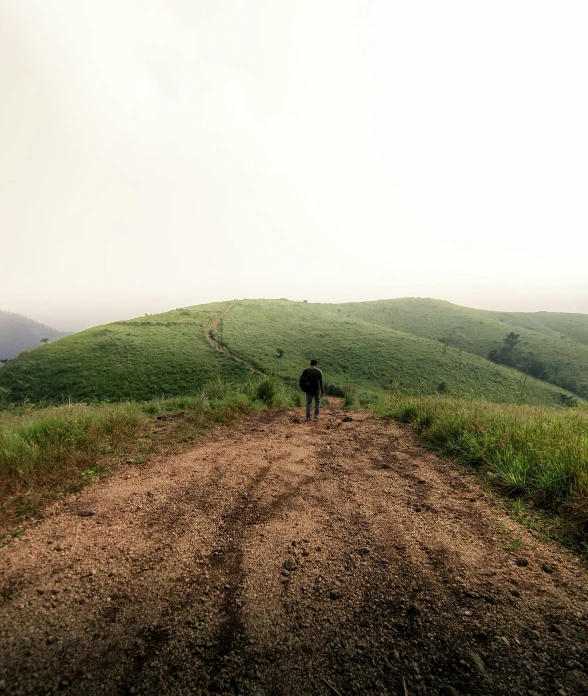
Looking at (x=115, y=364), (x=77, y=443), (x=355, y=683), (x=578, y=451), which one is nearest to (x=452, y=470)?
(x=578, y=451)

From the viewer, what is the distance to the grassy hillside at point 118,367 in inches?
1281

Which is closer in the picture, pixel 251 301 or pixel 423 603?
pixel 423 603

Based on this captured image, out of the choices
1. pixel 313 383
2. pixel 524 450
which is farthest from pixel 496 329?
pixel 524 450

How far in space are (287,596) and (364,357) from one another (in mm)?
45906

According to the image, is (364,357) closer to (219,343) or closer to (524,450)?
(219,343)

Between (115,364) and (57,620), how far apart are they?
40720mm

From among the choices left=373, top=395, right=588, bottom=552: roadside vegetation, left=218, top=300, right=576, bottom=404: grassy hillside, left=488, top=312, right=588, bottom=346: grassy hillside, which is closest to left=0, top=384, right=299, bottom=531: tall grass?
left=373, top=395, right=588, bottom=552: roadside vegetation

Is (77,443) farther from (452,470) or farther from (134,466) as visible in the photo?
(452,470)

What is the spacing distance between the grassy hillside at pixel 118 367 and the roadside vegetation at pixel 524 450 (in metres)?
27.9

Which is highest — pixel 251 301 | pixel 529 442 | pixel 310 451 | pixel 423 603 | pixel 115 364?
pixel 251 301

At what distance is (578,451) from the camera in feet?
14.9

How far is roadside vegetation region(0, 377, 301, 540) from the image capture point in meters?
4.48

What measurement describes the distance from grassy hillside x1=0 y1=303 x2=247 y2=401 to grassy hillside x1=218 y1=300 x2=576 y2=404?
21.1 ft

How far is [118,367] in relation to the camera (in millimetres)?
36906
